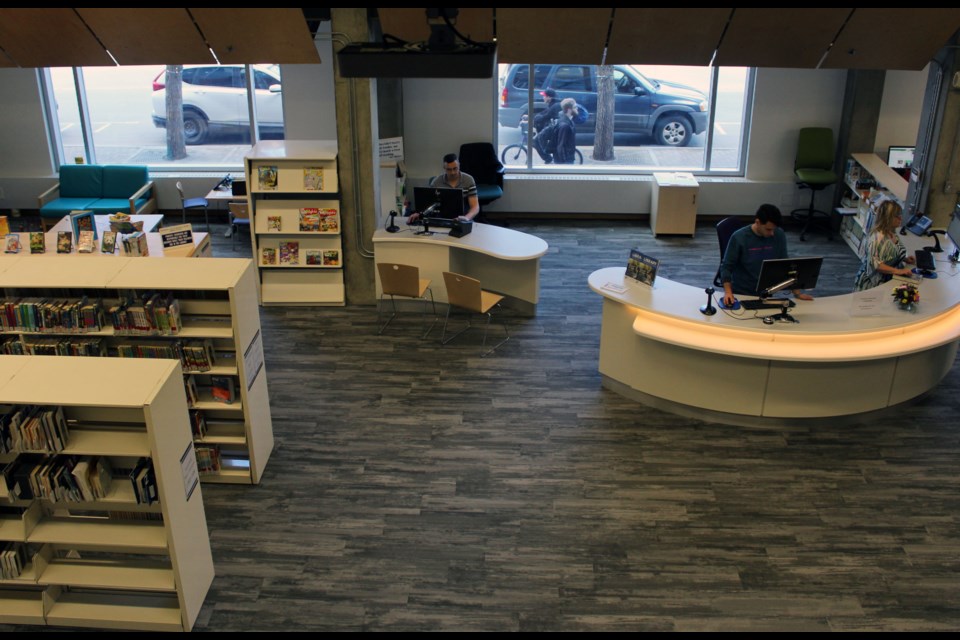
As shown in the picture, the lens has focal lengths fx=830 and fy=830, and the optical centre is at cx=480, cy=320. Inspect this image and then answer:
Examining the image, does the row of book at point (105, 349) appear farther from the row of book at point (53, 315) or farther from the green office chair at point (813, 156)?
the green office chair at point (813, 156)

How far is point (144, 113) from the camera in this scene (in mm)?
11766

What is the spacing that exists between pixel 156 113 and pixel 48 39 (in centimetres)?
406

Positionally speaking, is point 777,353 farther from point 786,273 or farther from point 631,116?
point 631,116

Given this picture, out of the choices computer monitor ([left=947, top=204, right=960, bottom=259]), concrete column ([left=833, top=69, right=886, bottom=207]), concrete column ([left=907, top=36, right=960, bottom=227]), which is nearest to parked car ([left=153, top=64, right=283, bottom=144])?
concrete column ([left=833, top=69, right=886, bottom=207])

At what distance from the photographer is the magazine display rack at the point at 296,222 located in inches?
335

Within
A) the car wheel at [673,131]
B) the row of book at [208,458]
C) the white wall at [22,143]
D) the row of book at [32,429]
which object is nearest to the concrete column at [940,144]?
the car wheel at [673,131]

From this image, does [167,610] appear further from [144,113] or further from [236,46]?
[144,113]

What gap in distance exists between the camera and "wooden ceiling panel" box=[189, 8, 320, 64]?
741cm

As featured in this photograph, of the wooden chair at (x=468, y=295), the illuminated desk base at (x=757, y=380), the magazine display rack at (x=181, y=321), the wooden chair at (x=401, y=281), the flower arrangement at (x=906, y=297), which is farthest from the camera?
the wooden chair at (x=401, y=281)

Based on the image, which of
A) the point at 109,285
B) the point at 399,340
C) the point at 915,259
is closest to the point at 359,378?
the point at 399,340

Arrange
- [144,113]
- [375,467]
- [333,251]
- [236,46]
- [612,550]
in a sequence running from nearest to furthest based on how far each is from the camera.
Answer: [612,550] → [375,467] → [236,46] → [333,251] → [144,113]

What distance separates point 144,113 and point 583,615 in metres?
9.93

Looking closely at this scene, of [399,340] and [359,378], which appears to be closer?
[359,378]

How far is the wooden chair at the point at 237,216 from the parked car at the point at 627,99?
12.1 ft
